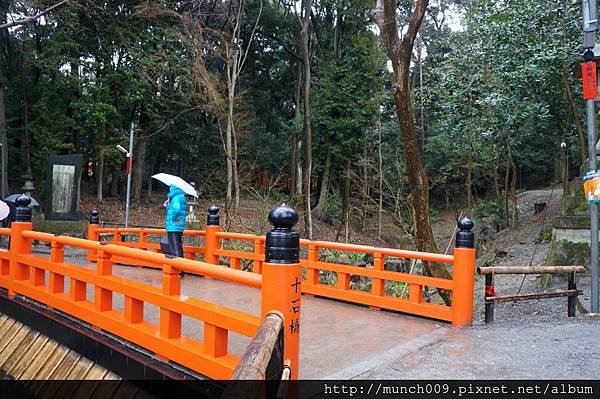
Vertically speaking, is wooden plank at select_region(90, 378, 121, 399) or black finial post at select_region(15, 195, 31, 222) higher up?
black finial post at select_region(15, 195, 31, 222)

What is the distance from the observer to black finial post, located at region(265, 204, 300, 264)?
10.6 feet

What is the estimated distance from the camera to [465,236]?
539 centimetres

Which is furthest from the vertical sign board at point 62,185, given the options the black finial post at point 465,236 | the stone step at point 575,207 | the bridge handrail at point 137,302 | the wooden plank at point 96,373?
the stone step at point 575,207

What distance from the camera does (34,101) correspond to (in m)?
23.1

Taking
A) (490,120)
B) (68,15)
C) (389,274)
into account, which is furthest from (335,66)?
(389,274)

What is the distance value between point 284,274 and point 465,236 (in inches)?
115

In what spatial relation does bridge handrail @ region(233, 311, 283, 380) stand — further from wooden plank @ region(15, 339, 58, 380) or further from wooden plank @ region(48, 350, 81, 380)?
wooden plank @ region(15, 339, 58, 380)

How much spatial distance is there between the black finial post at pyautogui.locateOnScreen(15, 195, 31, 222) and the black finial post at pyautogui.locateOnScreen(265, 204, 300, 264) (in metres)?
4.58

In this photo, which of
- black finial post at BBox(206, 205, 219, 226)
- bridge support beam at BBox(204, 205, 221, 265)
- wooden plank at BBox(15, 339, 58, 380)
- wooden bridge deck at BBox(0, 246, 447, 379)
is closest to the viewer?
wooden bridge deck at BBox(0, 246, 447, 379)

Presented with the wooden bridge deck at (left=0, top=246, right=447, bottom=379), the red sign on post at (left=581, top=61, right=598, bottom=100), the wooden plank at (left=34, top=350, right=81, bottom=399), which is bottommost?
the wooden plank at (left=34, top=350, right=81, bottom=399)

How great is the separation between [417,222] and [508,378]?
4.60m

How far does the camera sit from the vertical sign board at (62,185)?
48.4 ft

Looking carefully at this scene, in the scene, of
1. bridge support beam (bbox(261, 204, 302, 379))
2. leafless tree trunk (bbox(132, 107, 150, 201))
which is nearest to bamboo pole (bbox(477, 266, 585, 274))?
bridge support beam (bbox(261, 204, 302, 379))

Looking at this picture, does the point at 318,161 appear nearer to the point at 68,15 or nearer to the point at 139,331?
the point at 68,15
